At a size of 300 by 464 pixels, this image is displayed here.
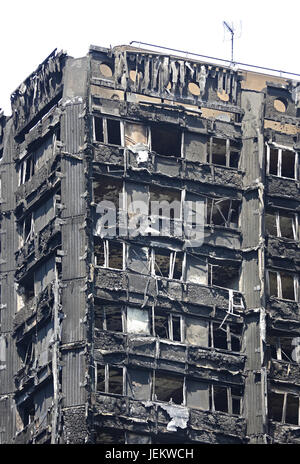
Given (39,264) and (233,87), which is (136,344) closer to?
(39,264)

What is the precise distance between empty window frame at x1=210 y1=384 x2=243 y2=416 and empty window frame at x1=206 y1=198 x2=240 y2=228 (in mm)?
9704

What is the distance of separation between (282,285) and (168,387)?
1003 centimetres

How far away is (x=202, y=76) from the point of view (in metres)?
143

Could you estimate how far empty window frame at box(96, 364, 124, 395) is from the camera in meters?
133

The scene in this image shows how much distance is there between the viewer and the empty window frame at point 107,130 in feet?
456

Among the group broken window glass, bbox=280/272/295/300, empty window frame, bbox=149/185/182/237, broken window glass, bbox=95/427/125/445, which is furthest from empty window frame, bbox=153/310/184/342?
broken window glass, bbox=280/272/295/300

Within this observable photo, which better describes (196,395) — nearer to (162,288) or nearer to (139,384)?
(139,384)

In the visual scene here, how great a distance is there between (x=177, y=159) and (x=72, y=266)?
939 centimetres

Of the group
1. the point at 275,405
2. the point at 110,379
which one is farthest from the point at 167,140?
the point at 275,405

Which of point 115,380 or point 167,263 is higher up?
point 167,263

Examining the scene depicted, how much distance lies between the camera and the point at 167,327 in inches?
5374

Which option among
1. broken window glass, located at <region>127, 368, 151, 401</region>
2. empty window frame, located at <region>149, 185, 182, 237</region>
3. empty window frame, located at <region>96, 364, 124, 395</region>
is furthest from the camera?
empty window frame, located at <region>149, 185, 182, 237</region>

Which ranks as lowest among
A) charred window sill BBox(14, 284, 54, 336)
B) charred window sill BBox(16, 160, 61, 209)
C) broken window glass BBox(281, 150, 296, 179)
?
charred window sill BBox(14, 284, 54, 336)

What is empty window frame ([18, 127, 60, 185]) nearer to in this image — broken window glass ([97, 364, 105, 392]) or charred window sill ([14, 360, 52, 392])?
charred window sill ([14, 360, 52, 392])
